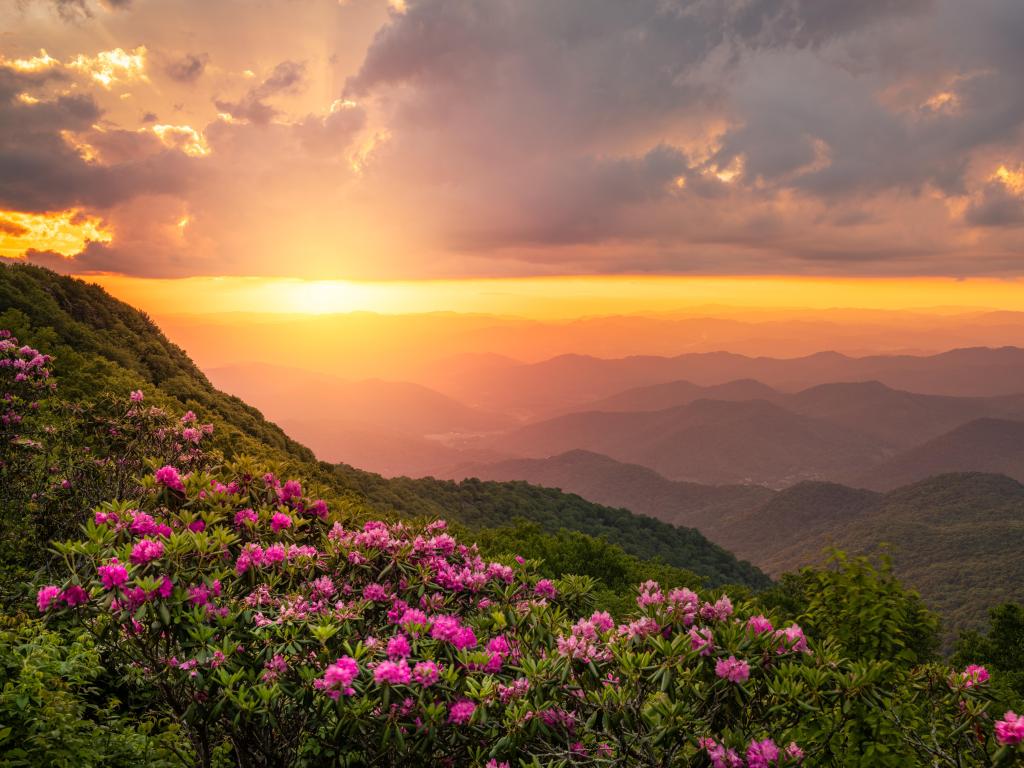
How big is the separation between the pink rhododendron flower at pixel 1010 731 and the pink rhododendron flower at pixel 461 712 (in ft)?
13.9

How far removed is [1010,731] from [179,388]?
41.1m

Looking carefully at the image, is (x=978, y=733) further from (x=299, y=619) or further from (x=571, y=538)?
(x=571, y=538)

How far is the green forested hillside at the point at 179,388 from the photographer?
83.0 feet

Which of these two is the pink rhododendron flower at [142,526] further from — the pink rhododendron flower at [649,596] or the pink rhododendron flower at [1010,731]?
the pink rhododendron flower at [1010,731]

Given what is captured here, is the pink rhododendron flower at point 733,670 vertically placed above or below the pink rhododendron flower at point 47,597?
below

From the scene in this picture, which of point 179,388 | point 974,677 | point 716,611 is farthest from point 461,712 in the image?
point 179,388

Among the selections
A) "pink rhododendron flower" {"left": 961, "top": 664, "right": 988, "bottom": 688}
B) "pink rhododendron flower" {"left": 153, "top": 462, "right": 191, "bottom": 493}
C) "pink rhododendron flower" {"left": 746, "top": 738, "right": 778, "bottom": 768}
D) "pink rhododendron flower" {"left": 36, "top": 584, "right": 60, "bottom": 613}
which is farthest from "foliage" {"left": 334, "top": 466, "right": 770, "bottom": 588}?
"pink rhododendron flower" {"left": 746, "top": 738, "right": 778, "bottom": 768}

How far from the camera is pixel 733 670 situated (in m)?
5.39

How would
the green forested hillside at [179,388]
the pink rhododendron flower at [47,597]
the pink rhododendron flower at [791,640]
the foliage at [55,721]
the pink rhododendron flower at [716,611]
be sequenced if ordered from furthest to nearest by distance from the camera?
the green forested hillside at [179,388], the pink rhododendron flower at [716,611], the foliage at [55,721], the pink rhododendron flower at [47,597], the pink rhododendron flower at [791,640]

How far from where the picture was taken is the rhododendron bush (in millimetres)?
5309

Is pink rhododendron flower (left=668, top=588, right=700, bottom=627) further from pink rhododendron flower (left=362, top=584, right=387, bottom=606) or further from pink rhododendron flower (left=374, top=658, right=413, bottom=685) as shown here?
pink rhododendron flower (left=362, top=584, right=387, bottom=606)

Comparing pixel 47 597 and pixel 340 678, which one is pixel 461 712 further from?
pixel 47 597

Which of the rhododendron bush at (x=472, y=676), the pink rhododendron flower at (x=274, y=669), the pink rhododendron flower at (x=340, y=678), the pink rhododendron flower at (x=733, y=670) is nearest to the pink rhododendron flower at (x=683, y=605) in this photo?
the rhododendron bush at (x=472, y=676)

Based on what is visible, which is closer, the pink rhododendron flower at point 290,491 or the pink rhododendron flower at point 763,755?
the pink rhododendron flower at point 763,755
